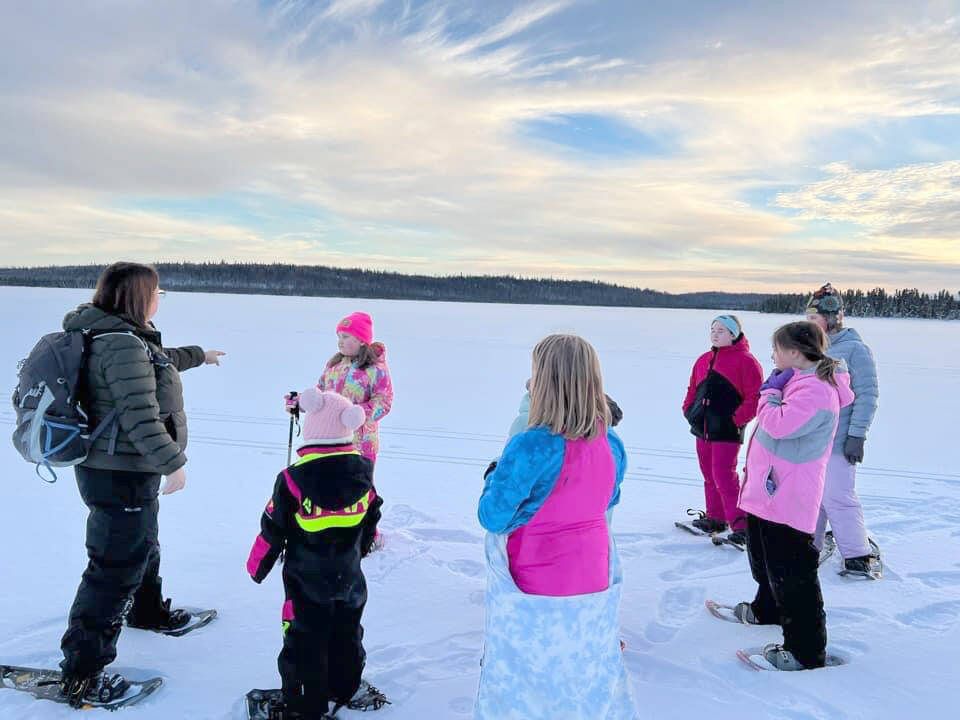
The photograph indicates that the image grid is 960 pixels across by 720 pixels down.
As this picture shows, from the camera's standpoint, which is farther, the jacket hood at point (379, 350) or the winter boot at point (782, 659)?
the jacket hood at point (379, 350)

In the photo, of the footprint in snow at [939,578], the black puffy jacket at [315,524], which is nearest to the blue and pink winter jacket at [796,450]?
the footprint in snow at [939,578]

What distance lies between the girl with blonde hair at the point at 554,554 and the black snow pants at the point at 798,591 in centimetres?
126

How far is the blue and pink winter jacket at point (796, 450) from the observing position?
3055 millimetres

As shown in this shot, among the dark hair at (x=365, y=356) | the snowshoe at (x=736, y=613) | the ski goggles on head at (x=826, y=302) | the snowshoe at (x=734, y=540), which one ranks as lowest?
the snowshoe at (x=736, y=613)

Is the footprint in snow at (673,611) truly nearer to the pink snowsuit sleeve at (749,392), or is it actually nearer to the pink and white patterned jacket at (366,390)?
the pink snowsuit sleeve at (749,392)

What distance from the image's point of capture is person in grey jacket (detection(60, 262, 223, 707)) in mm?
2598

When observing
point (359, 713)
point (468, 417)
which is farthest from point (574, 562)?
point (468, 417)

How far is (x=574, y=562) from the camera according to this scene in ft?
7.32

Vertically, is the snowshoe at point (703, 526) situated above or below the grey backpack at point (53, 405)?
below

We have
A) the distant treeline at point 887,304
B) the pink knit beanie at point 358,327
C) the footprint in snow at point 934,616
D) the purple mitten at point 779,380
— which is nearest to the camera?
the purple mitten at point 779,380

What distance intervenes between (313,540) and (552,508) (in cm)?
101

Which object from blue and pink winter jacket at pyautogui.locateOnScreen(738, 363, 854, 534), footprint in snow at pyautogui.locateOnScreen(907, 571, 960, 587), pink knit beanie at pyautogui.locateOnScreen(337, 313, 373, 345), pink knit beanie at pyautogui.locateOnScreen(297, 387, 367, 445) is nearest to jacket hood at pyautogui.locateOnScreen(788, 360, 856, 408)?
blue and pink winter jacket at pyautogui.locateOnScreen(738, 363, 854, 534)

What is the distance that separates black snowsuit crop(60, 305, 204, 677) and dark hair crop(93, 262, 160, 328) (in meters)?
0.05

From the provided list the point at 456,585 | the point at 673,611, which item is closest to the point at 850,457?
the point at 673,611
